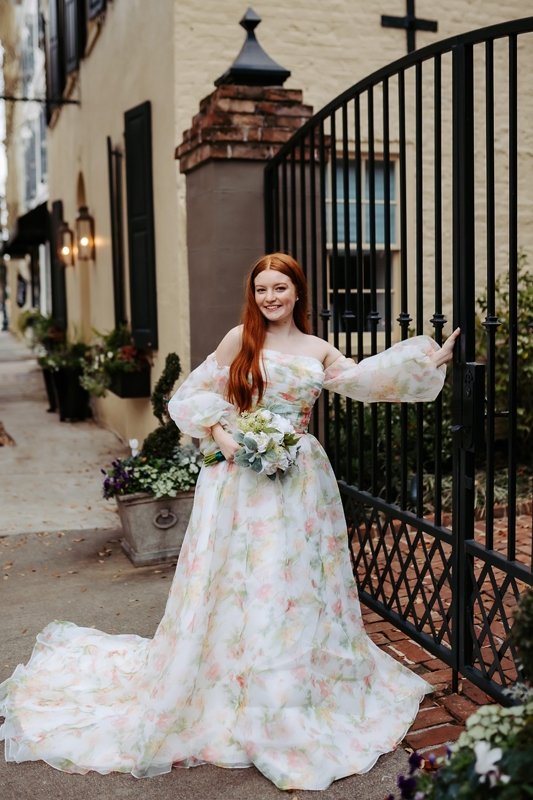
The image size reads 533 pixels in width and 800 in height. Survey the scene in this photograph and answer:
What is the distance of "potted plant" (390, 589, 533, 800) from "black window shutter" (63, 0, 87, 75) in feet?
32.4

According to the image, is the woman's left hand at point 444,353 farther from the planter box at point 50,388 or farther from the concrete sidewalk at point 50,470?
the planter box at point 50,388

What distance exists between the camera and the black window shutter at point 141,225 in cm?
716

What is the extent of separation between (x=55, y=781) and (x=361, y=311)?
248cm

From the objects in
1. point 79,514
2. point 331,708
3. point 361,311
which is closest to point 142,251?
point 79,514

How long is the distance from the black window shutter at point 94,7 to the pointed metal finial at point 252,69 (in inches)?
171

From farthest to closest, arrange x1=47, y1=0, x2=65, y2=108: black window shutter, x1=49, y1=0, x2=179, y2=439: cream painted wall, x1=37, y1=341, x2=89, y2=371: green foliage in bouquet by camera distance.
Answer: x1=47, y1=0, x2=65, y2=108: black window shutter < x1=37, y1=341, x2=89, y2=371: green foliage in bouquet < x1=49, y1=0, x2=179, y2=439: cream painted wall

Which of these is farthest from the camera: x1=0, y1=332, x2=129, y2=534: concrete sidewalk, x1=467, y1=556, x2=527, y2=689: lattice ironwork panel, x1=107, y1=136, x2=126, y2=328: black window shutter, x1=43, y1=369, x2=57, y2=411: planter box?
x1=43, y1=369, x2=57, y2=411: planter box

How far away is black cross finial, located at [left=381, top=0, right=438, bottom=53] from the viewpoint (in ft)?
23.8

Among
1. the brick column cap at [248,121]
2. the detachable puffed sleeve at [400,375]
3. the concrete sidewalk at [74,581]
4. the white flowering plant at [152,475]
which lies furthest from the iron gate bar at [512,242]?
the white flowering plant at [152,475]

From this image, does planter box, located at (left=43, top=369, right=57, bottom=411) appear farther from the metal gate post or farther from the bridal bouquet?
the metal gate post

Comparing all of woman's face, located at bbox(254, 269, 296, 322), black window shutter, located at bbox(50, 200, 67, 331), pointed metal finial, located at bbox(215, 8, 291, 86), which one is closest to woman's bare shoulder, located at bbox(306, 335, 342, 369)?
woman's face, located at bbox(254, 269, 296, 322)

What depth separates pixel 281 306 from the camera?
10.6 ft

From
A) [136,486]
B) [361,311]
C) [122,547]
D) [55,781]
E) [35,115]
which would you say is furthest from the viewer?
[35,115]

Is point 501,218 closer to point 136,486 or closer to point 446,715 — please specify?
point 136,486
